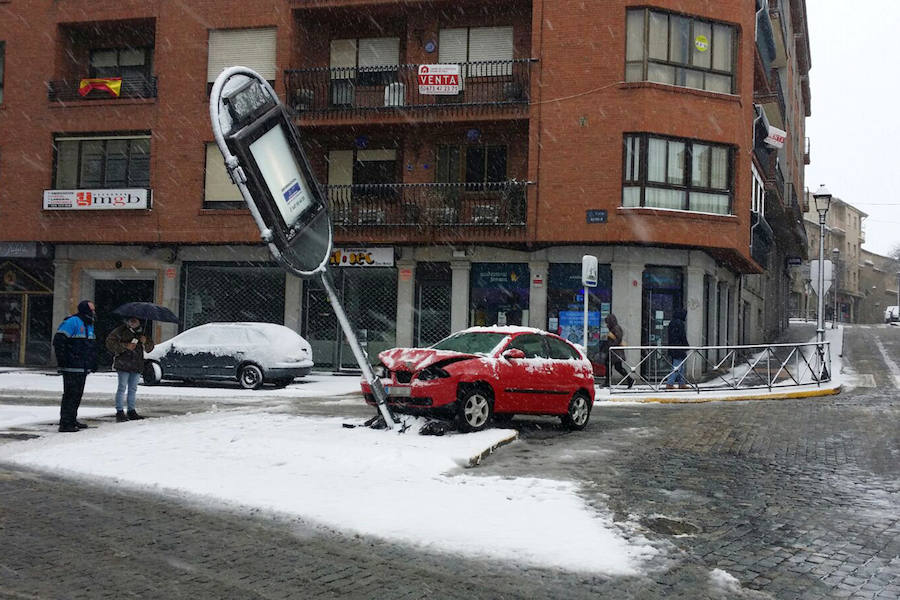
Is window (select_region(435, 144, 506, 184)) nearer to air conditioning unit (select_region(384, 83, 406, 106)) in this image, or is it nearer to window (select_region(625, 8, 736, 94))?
air conditioning unit (select_region(384, 83, 406, 106))

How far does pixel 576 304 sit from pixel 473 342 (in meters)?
11.3

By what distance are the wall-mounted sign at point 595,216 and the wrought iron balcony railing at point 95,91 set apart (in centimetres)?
1400

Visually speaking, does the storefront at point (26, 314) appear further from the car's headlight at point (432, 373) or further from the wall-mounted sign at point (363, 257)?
the car's headlight at point (432, 373)

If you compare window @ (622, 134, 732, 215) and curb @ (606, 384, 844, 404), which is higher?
window @ (622, 134, 732, 215)

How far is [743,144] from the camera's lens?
76.4 ft

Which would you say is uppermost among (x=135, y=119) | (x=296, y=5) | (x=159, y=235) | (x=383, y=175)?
(x=296, y=5)

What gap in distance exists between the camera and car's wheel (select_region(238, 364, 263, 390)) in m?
19.1

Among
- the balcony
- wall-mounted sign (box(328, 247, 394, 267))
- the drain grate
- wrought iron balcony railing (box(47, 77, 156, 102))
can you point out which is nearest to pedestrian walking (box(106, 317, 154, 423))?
the drain grate

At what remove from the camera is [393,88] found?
23797mm

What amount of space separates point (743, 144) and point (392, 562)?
68.4 feet

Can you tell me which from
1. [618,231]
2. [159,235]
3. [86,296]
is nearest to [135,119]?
[159,235]

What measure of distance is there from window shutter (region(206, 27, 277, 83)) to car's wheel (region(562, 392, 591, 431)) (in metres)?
16.2

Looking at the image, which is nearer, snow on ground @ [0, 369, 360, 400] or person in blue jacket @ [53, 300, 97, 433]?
person in blue jacket @ [53, 300, 97, 433]

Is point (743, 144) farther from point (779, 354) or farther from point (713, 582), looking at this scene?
point (713, 582)
